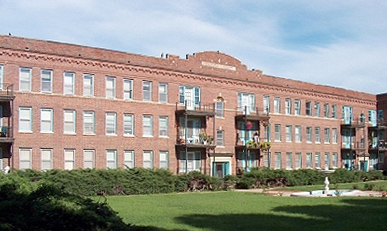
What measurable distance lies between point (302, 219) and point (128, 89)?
943 inches

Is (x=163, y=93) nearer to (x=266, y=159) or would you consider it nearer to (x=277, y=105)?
(x=266, y=159)

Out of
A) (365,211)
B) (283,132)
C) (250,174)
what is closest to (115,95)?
(250,174)

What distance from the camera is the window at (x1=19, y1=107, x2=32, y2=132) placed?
3441 centimetres

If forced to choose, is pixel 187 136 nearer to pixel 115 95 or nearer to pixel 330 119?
pixel 115 95

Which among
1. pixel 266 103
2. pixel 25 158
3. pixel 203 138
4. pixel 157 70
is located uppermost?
pixel 157 70

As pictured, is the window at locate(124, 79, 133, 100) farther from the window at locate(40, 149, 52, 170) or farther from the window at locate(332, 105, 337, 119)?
the window at locate(332, 105, 337, 119)

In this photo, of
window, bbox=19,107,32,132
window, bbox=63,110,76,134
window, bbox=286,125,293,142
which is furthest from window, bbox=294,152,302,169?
window, bbox=19,107,32,132

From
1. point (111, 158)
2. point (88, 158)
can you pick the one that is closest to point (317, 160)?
point (111, 158)

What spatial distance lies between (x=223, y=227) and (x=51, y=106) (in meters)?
22.6

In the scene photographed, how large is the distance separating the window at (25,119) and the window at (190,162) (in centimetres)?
1285

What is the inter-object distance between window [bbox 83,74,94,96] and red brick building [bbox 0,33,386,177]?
0.23 ft

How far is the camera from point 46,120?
3553cm

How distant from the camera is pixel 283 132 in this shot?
169 feet

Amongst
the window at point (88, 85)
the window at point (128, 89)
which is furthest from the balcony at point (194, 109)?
the window at point (88, 85)
